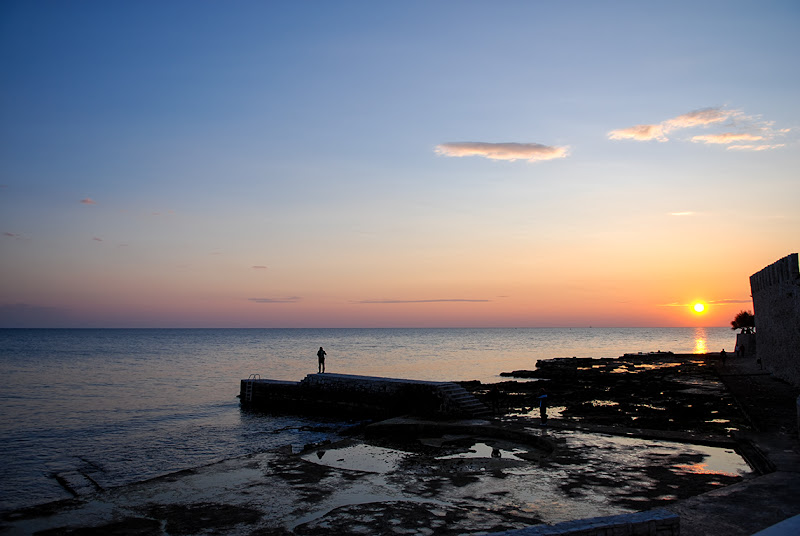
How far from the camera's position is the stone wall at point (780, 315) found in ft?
88.2

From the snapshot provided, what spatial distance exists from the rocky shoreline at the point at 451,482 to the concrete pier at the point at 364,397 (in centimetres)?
264

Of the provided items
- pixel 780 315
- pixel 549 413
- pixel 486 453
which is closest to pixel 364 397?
pixel 549 413

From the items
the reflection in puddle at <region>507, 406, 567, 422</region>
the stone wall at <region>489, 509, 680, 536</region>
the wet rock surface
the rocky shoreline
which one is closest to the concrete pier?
the reflection in puddle at <region>507, 406, 567, 422</region>

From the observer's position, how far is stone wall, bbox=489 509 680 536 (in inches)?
267

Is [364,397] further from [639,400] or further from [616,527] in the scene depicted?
Answer: [616,527]

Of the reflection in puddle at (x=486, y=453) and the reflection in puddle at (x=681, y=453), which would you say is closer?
the reflection in puddle at (x=681, y=453)

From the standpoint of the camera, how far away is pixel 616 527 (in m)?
7.05

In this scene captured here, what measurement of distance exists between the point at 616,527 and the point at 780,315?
29198 millimetres

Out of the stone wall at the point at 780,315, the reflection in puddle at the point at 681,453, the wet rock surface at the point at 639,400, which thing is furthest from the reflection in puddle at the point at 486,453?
the stone wall at the point at 780,315

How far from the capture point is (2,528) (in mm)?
10719

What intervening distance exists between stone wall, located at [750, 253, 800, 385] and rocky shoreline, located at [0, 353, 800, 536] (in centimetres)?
779

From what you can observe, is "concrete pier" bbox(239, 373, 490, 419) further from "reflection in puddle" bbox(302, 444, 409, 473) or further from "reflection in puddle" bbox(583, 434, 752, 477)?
"reflection in puddle" bbox(583, 434, 752, 477)

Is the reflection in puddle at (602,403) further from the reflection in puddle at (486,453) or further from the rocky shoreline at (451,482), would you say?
the reflection in puddle at (486,453)

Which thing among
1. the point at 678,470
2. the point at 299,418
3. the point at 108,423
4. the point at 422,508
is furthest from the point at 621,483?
the point at 108,423
